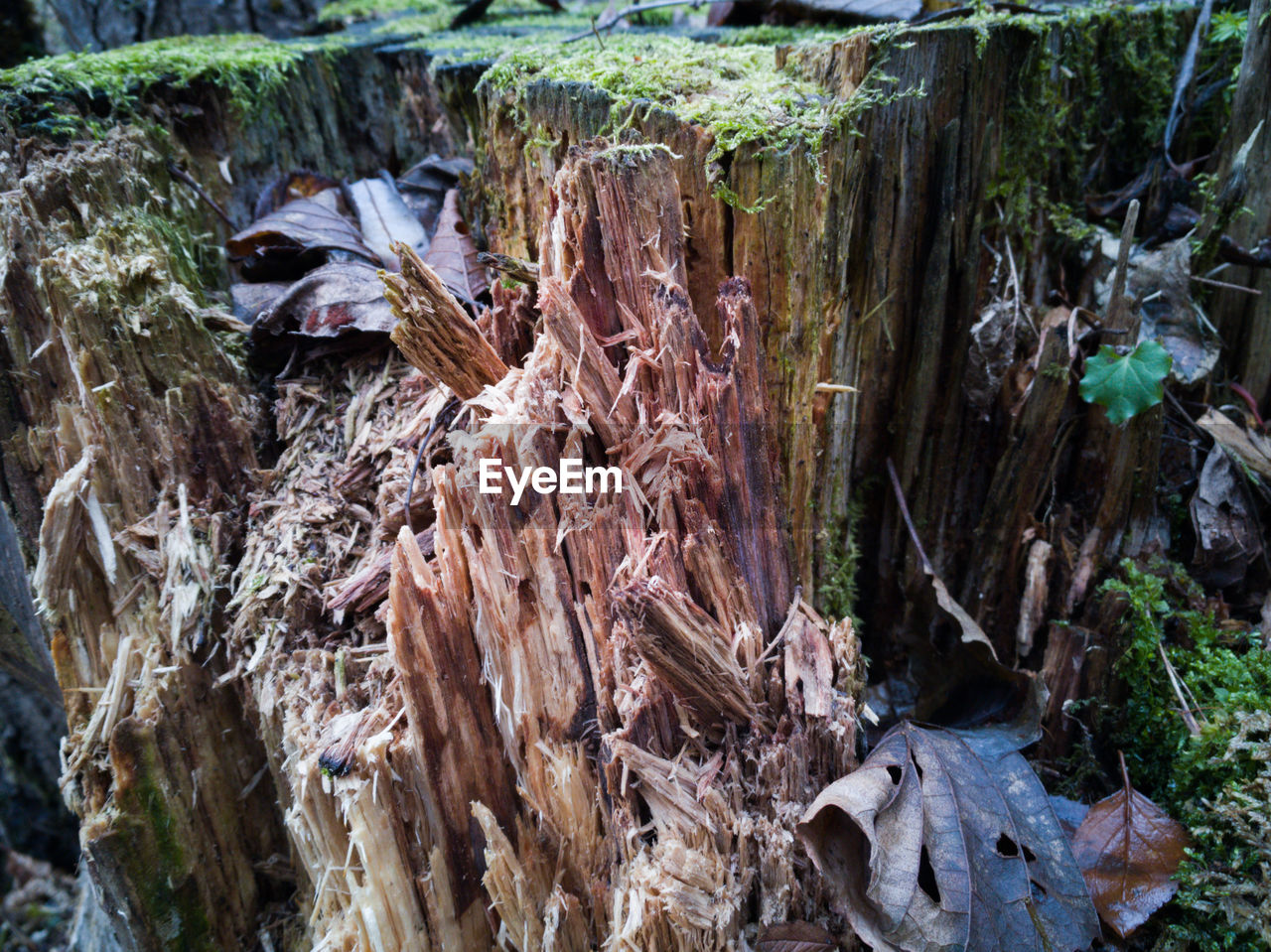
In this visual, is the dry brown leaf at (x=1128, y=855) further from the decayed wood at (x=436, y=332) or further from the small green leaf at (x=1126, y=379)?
the decayed wood at (x=436, y=332)

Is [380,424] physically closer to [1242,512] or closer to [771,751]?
[771,751]

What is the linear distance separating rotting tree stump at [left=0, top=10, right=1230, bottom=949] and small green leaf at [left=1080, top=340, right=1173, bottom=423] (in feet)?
0.34

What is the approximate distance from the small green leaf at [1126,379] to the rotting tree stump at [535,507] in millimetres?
104

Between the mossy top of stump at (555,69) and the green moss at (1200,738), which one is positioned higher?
the mossy top of stump at (555,69)

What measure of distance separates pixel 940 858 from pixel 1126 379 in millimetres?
1457

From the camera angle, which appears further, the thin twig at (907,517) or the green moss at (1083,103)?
the thin twig at (907,517)

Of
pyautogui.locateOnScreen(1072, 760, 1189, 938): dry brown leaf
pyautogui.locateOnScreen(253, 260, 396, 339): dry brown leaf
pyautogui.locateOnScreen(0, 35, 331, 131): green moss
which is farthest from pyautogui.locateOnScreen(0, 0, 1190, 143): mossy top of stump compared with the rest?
pyautogui.locateOnScreen(1072, 760, 1189, 938): dry brown leaf

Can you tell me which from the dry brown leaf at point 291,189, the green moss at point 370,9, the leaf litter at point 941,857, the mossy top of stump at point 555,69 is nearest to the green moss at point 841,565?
the leaf litter at point 941,857

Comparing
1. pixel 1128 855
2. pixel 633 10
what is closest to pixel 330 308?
pixel 633 10

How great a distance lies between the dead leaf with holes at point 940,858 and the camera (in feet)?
4.90

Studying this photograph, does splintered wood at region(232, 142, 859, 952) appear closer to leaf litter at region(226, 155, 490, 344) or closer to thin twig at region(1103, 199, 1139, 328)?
leaf litter at region(226, 155, 490, 344)

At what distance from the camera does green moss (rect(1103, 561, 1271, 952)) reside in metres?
1.74

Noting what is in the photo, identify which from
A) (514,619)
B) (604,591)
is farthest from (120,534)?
(604,591)

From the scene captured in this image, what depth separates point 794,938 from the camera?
154cm
